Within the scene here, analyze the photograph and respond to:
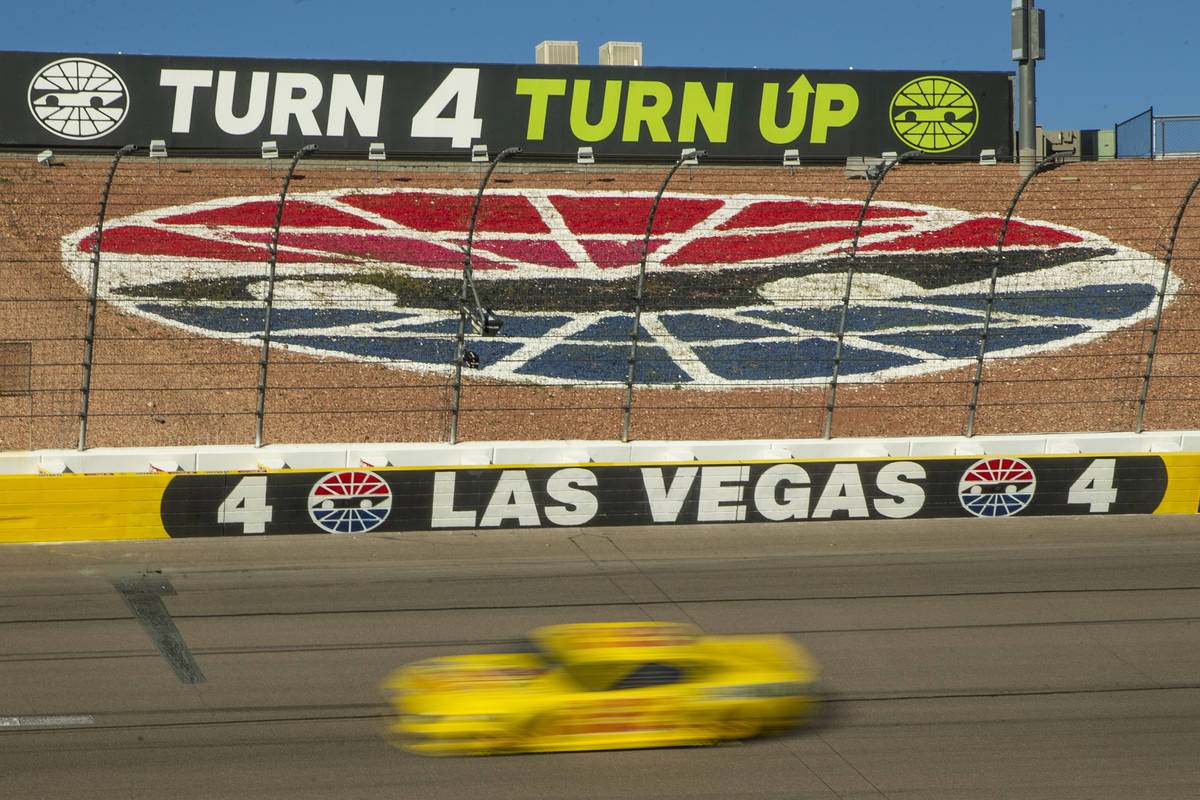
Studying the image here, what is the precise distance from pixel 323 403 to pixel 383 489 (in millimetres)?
3756

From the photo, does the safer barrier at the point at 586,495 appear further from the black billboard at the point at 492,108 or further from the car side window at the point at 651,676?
the black billboard at the point at 492,108

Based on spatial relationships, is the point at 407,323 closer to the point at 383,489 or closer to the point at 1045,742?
the point at 383,489

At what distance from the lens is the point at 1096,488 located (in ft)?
46.5

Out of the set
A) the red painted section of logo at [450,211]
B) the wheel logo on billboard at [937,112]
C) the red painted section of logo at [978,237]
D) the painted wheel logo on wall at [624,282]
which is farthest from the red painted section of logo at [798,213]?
the red painted section of logo at [450,211]

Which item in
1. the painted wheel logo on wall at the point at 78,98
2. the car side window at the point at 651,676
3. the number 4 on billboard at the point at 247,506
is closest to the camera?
the car side window at the point at 651,676

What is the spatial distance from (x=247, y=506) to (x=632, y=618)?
5116 millimetres

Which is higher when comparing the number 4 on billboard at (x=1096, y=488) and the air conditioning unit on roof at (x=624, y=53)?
the air conditioning unit on roof at (x=624, y=53)

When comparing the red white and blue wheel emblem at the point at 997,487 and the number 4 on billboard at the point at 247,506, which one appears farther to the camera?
the red white and blue wheel emblem at the point at 997,487

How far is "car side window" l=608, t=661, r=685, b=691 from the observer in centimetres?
709

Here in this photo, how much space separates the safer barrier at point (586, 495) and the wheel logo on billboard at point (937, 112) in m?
14.7

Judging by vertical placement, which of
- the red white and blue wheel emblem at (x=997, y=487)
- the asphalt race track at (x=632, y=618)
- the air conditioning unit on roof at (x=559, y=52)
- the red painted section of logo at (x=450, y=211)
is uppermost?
the air conditioning unit on roof at (x=559, y=52)

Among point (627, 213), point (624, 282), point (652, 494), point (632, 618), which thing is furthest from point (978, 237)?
point (632, 618)

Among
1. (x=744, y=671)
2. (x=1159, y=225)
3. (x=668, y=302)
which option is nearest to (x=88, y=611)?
(x=744, y=671)

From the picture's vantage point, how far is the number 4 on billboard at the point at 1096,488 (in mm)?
14148
